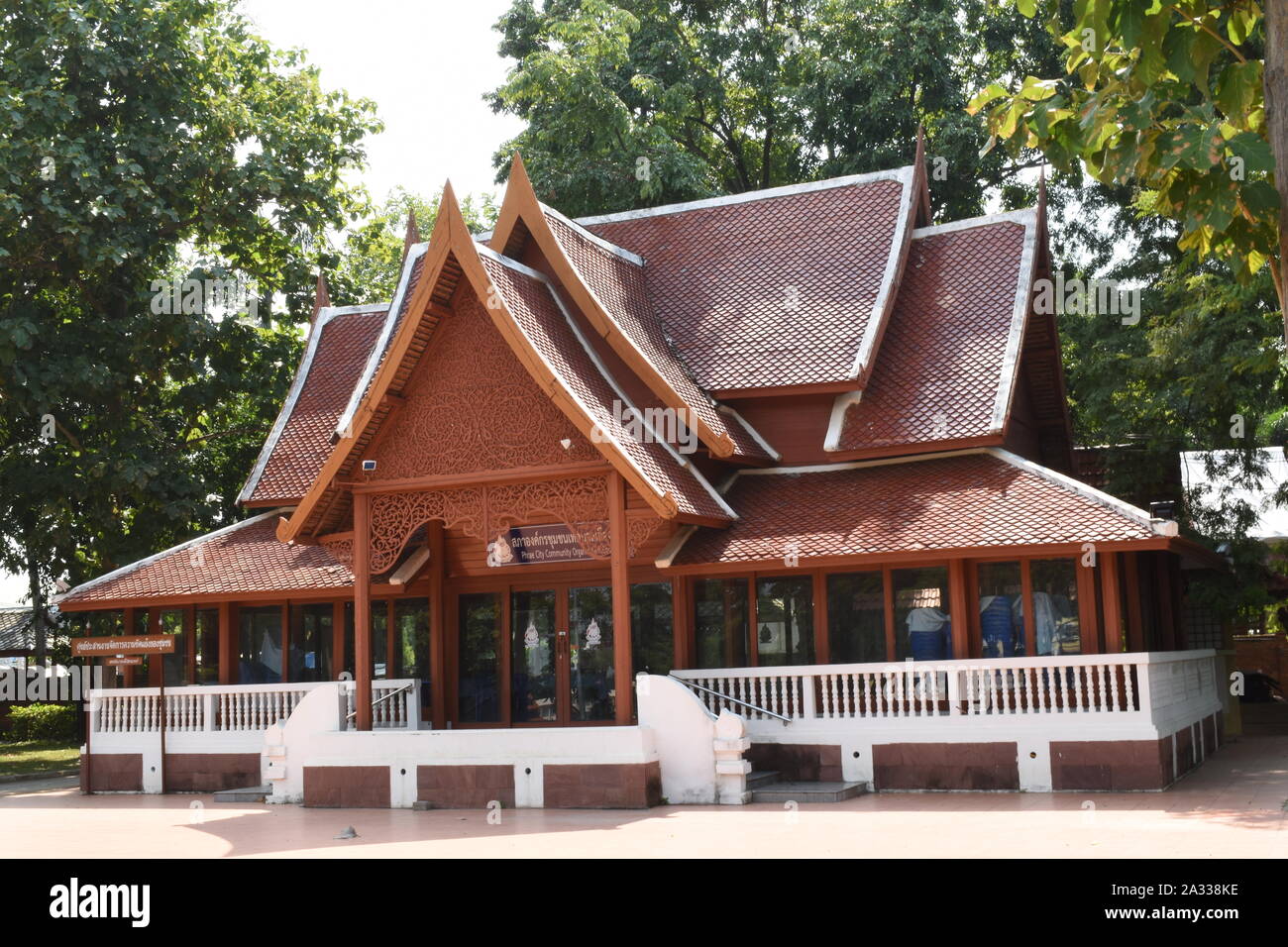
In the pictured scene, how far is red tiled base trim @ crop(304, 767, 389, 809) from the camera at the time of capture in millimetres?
15656

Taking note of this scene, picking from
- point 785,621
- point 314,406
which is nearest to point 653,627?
point 785,621

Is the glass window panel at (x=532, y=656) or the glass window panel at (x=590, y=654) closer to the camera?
the glass window panel at (x=590, y=654)

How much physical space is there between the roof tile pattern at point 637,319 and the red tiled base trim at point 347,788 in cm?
568

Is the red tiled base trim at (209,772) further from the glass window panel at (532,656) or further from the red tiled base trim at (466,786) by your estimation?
the red tiled base trim at (466,786)

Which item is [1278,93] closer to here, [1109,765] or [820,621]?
[1109,765]

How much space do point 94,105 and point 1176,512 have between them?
67.4ft

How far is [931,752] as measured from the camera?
15.2 meters

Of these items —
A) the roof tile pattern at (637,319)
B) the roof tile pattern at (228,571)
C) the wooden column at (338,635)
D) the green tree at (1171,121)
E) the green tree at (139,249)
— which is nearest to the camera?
the green tree at (1171,121)

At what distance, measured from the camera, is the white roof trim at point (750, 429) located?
722 inches

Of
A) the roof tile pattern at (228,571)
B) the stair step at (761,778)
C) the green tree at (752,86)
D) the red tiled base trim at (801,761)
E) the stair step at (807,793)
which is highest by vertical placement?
the green tree at (752,86)

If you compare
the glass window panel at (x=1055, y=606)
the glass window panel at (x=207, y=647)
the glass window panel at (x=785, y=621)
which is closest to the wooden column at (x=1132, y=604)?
the glass window panel at (x=1055, y=606)

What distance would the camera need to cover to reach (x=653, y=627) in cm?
1808

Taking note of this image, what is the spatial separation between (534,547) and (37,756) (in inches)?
629

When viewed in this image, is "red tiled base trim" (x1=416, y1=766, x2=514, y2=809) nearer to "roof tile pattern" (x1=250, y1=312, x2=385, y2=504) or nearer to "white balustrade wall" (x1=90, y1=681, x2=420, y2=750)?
"white balustrade wall" (x1=90, y1=681, x2=420, y2=750)
